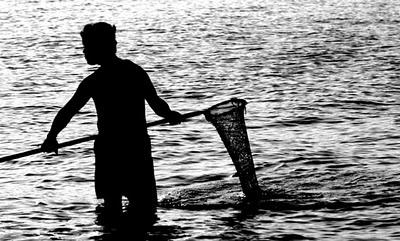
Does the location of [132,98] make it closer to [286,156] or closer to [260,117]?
[286,156]

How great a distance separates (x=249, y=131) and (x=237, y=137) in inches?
187

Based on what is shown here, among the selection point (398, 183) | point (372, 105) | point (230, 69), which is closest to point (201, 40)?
point (230, 69)

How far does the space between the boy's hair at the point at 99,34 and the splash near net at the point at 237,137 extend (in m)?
2.04

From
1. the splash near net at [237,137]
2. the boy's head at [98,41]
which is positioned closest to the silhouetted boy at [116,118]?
the boy's head at [98,41]

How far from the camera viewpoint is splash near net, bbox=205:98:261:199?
Result: 32.4 ft

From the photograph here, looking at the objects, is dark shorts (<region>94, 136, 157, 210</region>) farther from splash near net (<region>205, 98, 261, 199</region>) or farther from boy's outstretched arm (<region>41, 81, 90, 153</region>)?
splash near net (<region>205, 98, 261, 199</region>)

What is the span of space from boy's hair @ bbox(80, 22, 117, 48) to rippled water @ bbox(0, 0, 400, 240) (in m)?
2.30

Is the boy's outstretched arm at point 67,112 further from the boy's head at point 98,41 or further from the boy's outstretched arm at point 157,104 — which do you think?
the boy's outstretched arm at point 157,104

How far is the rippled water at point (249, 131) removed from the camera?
983 centimetres

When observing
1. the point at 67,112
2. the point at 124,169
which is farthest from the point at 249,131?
the point at 67,112

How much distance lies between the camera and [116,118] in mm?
8266

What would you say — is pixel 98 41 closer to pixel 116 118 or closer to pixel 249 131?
pixel 116 118

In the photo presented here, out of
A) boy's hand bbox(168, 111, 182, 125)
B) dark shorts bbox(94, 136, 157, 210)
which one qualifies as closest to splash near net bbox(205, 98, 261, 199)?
boy's hand bbox(168, 111, 182, 125)

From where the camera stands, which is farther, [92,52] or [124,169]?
[124,169]
